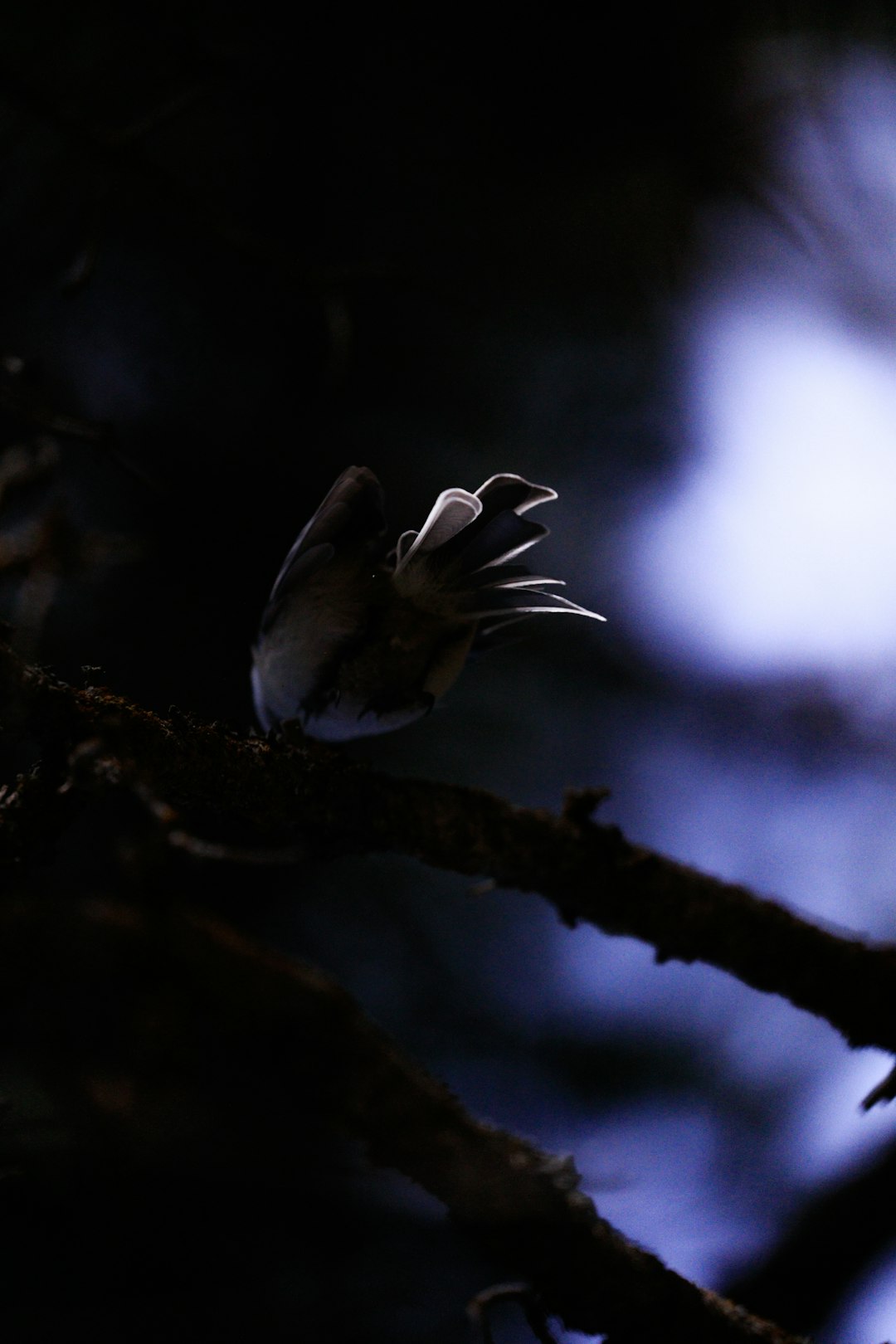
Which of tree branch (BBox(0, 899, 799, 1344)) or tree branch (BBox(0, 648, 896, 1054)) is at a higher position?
tree branch (BBox(0, 648, 896, 1054))

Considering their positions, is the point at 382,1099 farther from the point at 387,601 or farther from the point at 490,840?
the point at 387,601

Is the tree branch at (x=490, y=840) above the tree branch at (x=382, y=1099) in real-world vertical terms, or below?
above

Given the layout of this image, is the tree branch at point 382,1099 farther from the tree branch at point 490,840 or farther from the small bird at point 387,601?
the small bird at point 387,601

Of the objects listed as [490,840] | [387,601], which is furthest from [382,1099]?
[387,601]

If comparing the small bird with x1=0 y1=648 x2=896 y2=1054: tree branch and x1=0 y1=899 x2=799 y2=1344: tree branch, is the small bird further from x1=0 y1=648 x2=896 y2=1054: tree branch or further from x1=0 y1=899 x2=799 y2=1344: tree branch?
x1=0 y1=899 x2=799 y2=1344: tree branch

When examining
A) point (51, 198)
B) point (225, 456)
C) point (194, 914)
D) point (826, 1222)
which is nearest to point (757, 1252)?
point (826, 1222)
